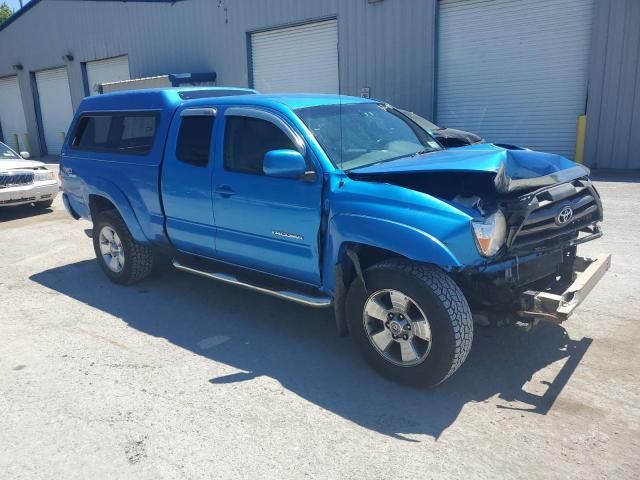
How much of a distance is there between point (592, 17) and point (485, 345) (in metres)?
11.0

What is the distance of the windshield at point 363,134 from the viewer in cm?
428

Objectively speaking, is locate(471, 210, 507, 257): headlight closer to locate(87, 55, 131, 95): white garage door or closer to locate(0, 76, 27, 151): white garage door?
locate(87, 55, 131, 95): white garage door

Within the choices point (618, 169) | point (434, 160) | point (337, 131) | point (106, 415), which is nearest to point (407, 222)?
point (434, 160)

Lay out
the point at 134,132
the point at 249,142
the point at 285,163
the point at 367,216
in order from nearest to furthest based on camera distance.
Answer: the point at 367,216, the point at 285,163, the point at 249,142, the point at 134,132

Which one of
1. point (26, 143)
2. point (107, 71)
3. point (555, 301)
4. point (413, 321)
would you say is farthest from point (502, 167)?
point (26, 143)

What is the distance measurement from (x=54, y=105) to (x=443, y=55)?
20549 mm

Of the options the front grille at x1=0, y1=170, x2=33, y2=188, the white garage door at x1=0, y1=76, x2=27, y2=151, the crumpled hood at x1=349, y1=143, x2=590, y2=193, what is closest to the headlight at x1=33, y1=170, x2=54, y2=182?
the front grille at x1=0, y1=170, x2=33, y2=188

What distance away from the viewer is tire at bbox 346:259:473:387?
11.3 ft

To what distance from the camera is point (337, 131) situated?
444cm

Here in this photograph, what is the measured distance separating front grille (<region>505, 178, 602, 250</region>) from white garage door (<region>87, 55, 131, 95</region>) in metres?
23.2

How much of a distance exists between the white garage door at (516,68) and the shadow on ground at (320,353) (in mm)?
10291

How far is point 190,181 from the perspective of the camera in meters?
4.98

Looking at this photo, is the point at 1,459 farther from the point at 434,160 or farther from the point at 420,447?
the point at 434,160

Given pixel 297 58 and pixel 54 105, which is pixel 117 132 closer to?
pixel 297 58
